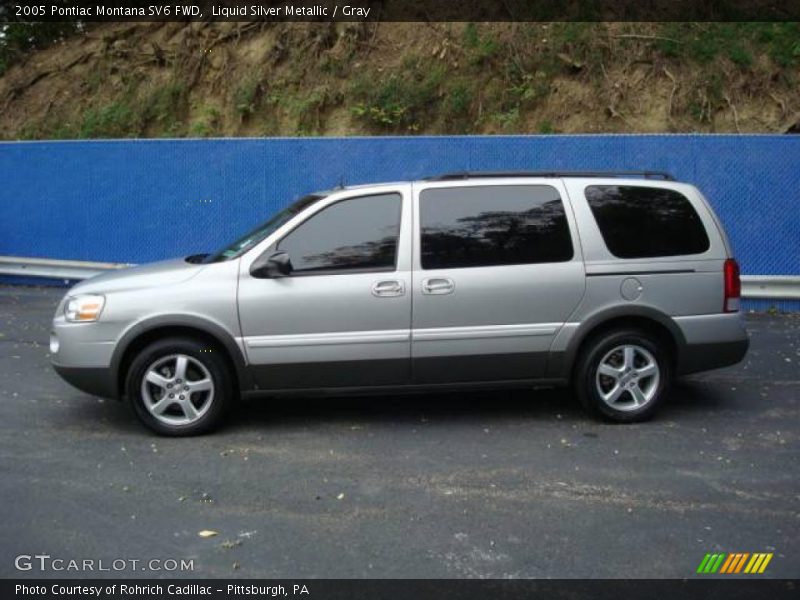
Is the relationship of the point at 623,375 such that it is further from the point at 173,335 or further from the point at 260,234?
the point at 173,335

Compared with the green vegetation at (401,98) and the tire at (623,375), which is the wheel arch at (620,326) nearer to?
the tire at (623,375)

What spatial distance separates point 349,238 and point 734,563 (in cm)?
320

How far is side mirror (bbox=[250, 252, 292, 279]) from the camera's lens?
5.75 meters

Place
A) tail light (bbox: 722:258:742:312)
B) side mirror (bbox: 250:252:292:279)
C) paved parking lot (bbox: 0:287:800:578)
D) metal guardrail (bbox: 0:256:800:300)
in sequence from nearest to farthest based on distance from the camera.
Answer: paved parking lot (bbox: 0:287:800:578), side mirror (bbox: 250:252:292:279), tail light (bbox: 722:258:742:312), metal guardrail (bbox: 0:256:800:300)

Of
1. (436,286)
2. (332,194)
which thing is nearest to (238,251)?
(332,194)

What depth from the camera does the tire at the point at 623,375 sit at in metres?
6.11

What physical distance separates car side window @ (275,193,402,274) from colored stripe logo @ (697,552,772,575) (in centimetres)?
280

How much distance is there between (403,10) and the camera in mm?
15273

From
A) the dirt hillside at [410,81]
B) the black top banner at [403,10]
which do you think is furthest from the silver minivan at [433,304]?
the black top banner at [403,10]

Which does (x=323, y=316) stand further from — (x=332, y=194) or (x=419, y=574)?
(x=419, y=574)

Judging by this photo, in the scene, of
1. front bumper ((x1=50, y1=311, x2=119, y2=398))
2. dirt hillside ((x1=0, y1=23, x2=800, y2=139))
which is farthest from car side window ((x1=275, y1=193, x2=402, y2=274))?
dirt hillside ((x1=0, y1=23, x2=800, y2=139))

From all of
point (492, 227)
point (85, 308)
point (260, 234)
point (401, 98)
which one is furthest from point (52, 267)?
point (492, 227)
